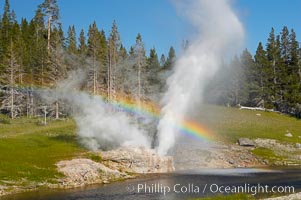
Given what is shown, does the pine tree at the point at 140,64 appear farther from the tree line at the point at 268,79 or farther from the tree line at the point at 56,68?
the tree line at the point at 268,79

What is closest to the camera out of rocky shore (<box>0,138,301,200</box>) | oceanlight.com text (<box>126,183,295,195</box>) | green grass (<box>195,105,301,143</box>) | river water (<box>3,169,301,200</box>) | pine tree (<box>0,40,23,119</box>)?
river water (<box>3,169,301,200</box>)

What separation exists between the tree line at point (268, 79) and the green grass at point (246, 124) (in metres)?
9.38

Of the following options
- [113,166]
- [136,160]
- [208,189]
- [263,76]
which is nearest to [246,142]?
[136,160]

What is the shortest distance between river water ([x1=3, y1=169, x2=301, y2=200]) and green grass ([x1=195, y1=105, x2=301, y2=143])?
107 ft

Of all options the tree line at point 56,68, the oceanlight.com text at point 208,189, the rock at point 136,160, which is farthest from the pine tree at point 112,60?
the oceanlight.com text at point 208,189

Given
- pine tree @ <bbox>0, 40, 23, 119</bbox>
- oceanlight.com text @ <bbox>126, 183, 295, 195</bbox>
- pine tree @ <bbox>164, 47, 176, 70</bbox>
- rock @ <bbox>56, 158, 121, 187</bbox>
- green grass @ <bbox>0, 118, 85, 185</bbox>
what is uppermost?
pine tree @ <bbox>164, 47, 176, 70</bbox>

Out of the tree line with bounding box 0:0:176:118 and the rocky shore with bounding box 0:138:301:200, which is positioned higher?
the tree line with bounding box 0:0:176:118

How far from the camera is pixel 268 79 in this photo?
135 metres

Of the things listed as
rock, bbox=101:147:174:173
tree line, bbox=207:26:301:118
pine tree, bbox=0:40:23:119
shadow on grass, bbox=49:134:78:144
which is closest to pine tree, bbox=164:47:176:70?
tree line, bbox=207:26:301:118

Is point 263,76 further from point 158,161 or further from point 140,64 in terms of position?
point 158,161

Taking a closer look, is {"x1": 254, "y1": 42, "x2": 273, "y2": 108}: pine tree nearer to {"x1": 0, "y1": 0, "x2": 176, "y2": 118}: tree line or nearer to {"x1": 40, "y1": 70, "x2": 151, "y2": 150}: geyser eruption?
{"x1": 0, "y1": 0, "x2": 176, "y2": 118}: tree line

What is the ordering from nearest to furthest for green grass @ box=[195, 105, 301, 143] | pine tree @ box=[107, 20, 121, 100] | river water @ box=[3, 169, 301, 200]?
river water @ box=[3, 169, 301, 200], green grass @ box=[195, 105, 301, 143], pine tree @ box=[107, 20, 121, 100]

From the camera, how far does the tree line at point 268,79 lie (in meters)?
129

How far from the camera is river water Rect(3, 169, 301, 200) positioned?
42.0m
